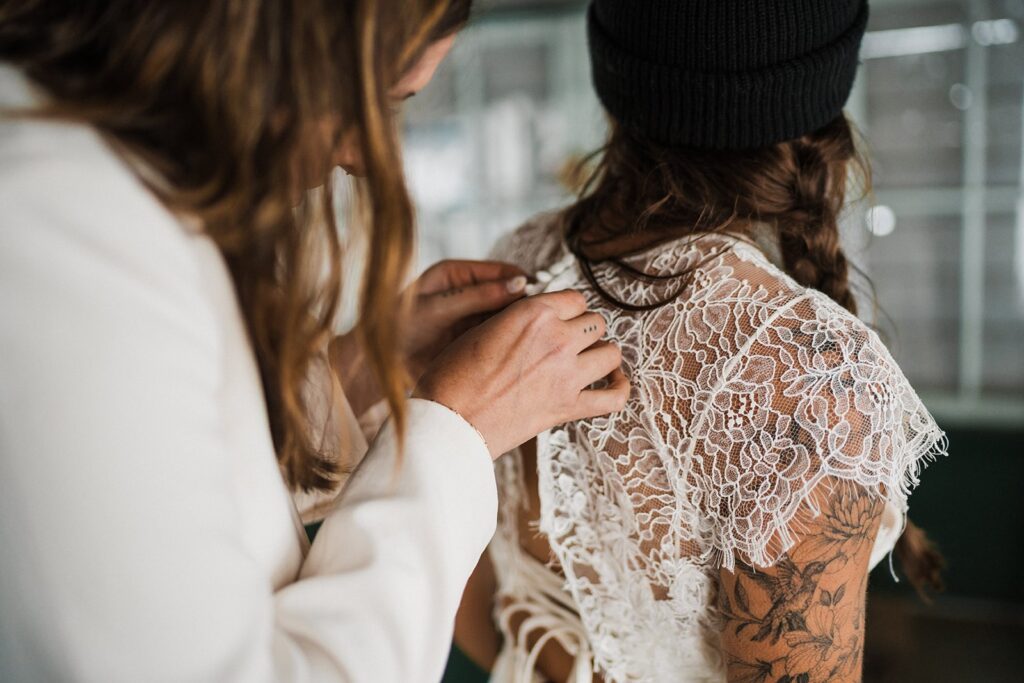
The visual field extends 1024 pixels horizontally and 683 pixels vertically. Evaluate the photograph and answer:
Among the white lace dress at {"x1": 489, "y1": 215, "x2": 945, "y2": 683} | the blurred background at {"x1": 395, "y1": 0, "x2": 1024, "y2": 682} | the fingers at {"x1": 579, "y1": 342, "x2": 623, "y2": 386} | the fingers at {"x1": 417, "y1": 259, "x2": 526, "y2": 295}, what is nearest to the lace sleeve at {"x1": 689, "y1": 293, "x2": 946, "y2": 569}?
the white lace dress at {"x1": 489, "y1": 215, "x2": 945, "y2": 683}

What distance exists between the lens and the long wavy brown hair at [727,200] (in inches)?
34.6

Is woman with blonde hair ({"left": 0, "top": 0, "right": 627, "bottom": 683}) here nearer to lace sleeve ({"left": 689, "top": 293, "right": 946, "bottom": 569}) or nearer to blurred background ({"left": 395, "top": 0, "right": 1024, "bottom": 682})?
lace sleeve ({"left": 689, "top": 293, "right": 946, "bottom": 569})

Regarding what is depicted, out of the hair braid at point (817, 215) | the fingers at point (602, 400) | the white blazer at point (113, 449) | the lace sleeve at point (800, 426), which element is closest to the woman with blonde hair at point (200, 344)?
the white blazer at point (113, 449)

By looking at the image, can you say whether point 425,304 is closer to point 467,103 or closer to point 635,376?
point 635,376

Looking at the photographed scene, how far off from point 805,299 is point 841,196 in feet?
1.03

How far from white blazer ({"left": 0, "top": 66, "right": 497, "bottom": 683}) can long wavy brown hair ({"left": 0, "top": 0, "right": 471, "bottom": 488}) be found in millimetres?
24

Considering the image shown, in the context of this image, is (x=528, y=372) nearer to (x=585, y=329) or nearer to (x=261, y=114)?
(x=585, y=329)

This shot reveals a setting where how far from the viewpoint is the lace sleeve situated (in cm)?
70

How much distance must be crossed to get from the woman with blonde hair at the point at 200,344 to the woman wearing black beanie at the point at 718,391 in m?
0.27

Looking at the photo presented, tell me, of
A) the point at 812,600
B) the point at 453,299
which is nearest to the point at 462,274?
the point at 453,299

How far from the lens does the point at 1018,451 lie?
95.0 inches

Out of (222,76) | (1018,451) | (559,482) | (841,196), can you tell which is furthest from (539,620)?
(1018,451)

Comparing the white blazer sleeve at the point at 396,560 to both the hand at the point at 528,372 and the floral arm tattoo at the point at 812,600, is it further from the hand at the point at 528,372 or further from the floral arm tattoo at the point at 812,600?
the floral arm tattoo at the point at 812,600

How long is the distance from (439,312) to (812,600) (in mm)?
562
